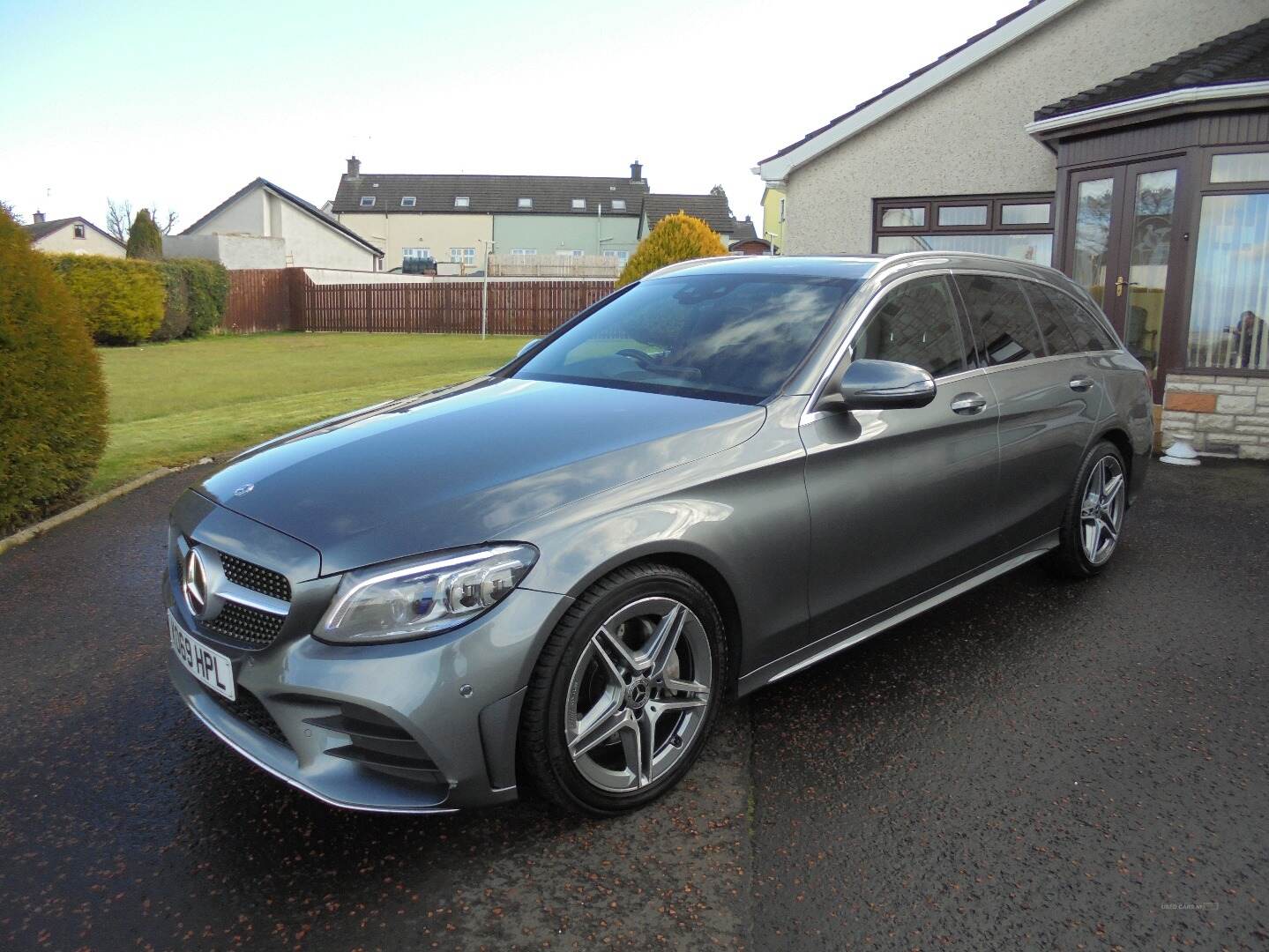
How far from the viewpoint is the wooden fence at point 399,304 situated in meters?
34.1

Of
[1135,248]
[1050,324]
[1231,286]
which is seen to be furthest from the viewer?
[1135,248]

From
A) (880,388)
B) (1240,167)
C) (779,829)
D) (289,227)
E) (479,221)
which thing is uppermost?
(479,221)

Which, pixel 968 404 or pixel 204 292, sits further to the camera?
pixel 204 292

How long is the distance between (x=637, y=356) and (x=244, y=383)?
44.8 feet

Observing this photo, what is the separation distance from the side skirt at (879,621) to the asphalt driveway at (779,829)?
275mm

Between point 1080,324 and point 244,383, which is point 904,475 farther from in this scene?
point 244,383

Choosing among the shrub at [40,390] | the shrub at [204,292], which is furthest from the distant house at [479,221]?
the shrub at [40,390]

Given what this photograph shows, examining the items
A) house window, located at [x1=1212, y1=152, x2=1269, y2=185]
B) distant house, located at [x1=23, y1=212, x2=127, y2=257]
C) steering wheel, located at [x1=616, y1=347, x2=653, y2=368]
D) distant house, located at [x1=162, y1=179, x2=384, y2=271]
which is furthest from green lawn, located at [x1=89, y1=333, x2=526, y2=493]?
distant house, located at [x1=23, y1=212, x2=127, y2=257]

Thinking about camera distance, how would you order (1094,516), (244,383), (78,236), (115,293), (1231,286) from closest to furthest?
(1094,516) → (1231,286) → (244,383) → (115,293) → (78,236)

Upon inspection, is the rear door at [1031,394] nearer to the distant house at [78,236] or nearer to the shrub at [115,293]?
the shrub at [115,293]

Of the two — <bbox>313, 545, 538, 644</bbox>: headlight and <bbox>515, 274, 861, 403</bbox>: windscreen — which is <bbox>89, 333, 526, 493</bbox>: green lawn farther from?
<bbox>313, 545, 538, 644</bbox>: headlight

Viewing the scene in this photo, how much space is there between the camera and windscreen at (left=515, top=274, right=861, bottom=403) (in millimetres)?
3594

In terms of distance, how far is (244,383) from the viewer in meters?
16.1

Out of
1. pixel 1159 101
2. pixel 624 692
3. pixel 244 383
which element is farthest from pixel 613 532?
pixel 244 383
